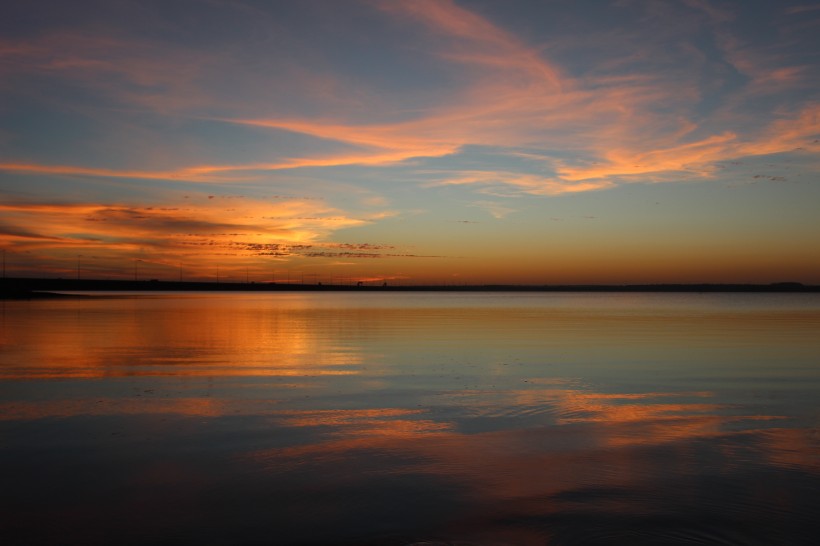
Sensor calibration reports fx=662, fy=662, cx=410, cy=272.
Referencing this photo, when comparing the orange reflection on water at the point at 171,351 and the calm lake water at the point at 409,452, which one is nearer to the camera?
the calm lake water at the point at 409,452

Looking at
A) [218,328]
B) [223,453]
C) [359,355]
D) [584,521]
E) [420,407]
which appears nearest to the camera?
[584,521]

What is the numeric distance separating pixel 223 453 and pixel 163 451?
928mm

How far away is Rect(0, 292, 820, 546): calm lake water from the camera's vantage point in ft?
22.8

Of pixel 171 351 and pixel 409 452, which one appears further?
pixel 171 351

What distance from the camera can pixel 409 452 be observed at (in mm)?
9836

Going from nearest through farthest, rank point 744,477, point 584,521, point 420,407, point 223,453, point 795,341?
1. point 584,521
2. point 744,477
3. point 223,453
4. point 420,407
5. point 795,341

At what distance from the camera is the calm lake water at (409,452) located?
6.94 metres

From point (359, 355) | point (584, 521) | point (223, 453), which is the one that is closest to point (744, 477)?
point (584, 521)

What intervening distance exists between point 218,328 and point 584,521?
1297 inches

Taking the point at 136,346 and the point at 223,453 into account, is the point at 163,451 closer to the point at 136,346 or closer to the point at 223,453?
the point at 223,453

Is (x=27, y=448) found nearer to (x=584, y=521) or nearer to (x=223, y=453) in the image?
(x=223, y=453)

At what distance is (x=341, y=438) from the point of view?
421 inches

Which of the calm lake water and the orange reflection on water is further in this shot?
the orange reflection on water

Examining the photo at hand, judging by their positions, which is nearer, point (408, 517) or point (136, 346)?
point (408, 517)
